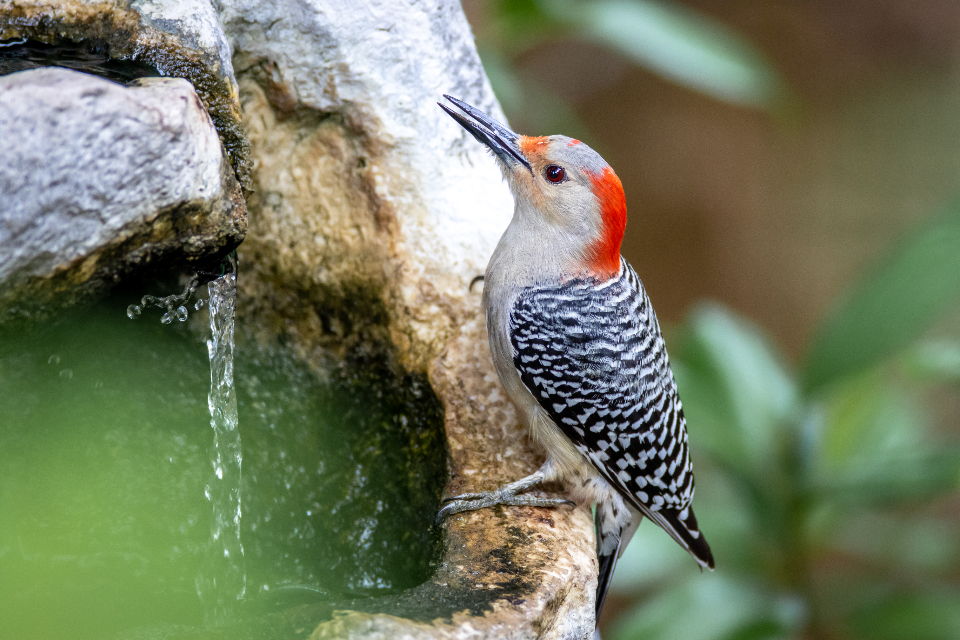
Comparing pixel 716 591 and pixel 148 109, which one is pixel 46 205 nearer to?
pixel 148 109

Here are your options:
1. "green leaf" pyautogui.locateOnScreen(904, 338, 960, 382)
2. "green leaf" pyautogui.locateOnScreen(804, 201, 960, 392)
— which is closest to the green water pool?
"green leaf" pyautogui.locateOnScreen(804, 201, 960, 392)

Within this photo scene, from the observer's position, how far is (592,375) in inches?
91.2

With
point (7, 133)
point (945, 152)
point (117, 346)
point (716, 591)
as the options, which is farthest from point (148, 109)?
point (945, 152)

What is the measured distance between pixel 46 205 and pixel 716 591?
112 inches

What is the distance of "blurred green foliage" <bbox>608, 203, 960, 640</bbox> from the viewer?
290cm

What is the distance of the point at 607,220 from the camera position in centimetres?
239

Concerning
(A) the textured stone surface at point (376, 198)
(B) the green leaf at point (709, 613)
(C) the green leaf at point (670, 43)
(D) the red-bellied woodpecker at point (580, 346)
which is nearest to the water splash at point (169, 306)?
(A) the textured stone surface at point (376, 198)

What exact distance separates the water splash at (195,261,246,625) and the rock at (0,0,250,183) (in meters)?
0.53

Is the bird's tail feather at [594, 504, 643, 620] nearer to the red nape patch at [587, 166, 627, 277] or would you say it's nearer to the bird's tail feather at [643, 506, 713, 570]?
the bird's tail feather at [643, 506, 713, 570]

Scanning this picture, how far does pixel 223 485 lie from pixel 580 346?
44.3 inches

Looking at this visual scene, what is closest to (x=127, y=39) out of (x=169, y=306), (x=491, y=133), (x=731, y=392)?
(x=169, y=306)

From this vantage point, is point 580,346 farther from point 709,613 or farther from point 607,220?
point 709,613

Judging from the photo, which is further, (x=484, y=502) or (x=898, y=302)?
(x=898, y=302)

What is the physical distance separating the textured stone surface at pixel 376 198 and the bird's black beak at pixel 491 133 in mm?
154
